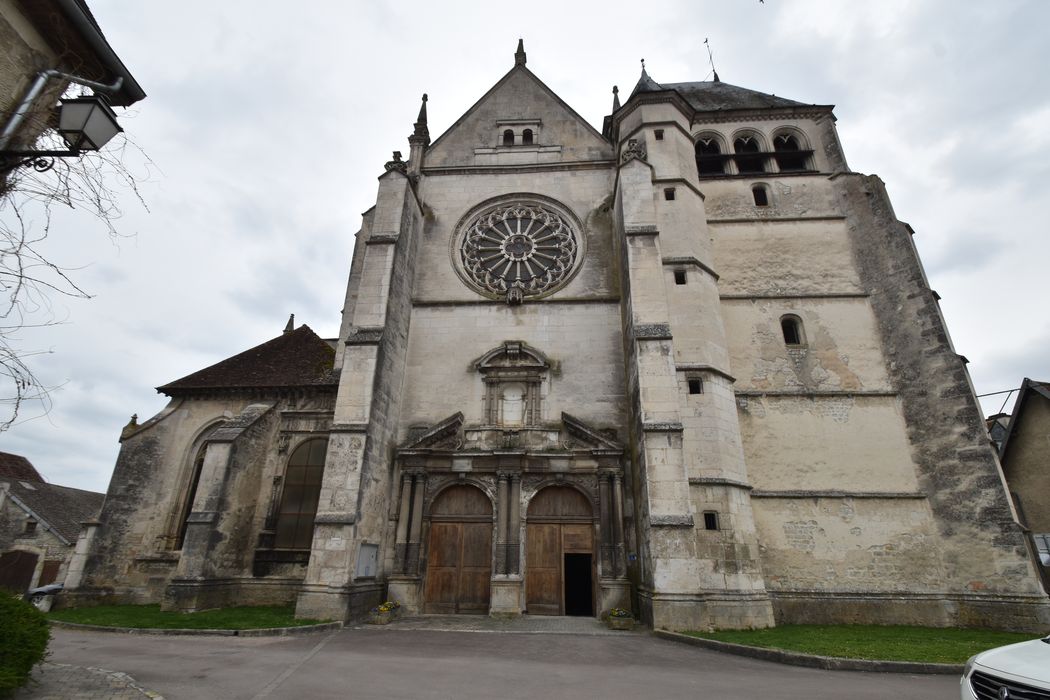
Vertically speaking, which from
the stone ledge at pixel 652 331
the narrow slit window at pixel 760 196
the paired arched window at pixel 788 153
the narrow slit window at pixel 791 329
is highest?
the paired arched window at pixel 788 153

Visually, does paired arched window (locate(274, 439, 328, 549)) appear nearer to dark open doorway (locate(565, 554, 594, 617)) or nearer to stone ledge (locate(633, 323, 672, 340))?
dark open doorway (locate(565, 554, 594, 617))

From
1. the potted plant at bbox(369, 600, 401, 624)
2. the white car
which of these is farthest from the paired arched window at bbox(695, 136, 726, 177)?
the white car

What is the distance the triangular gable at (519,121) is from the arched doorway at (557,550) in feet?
37.8

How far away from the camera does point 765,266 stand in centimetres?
1642

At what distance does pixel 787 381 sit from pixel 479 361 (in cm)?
863

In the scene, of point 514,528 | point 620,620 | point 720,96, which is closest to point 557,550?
point 514,528

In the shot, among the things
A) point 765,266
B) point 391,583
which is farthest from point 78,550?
point 765,266

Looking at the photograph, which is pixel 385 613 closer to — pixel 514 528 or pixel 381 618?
pixel 381 618

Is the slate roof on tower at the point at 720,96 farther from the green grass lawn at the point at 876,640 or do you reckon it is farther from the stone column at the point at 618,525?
the green grass lawn at the point at 876,640

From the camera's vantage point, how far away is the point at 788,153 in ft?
62.1

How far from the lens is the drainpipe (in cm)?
456

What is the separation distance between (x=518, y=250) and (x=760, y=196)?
8492mm

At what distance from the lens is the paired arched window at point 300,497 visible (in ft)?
46.7

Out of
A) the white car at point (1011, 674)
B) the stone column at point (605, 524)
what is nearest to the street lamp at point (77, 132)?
the white car at point (1011, 674)
